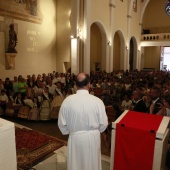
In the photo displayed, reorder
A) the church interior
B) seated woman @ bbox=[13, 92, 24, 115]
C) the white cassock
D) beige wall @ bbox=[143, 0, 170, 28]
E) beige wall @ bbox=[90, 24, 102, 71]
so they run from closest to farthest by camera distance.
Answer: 1. the white cassock
2. seated woman @ bbox=[13, 92, 24, 115]
3. the church interior
4. beige wall @ bbox=[90, 24, 102, 71]
5. beige wall @ bbox=[143, 0, 170, 28]

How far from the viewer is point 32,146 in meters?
4.94

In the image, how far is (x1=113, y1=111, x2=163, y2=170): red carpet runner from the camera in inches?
119

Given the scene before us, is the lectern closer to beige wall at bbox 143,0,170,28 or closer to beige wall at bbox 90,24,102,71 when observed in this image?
beige wall at bbox 90,24,102,71

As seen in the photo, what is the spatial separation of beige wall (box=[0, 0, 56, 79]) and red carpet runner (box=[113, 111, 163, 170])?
1136cm

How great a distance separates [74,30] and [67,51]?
3637 mm

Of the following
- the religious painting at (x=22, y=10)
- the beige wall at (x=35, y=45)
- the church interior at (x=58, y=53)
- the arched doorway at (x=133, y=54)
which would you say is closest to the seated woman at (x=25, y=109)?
the church interior at (x=58, y=53)

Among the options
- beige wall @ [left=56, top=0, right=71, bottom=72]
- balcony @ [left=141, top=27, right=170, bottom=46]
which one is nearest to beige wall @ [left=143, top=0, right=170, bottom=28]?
balcony @ [left=141, top=27, right=170, bottom=46]

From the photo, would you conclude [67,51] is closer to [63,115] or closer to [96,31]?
[96,31]

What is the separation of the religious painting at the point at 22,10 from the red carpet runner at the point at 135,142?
12.1 meters

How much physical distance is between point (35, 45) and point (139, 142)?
13712mm

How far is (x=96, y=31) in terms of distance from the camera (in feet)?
67.5

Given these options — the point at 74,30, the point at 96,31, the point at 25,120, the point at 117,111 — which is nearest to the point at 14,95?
the point at 25,120

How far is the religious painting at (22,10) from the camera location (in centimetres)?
1311

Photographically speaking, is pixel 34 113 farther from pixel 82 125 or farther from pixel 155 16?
pixel 155 16
